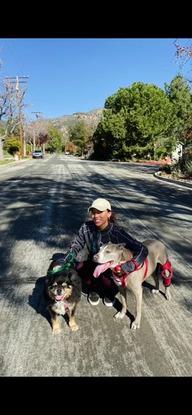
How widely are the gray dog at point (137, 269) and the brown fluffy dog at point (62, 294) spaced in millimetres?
285

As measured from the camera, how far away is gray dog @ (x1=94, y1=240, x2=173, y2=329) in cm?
411

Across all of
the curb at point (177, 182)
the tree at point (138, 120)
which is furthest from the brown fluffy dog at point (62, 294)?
the tree at point (138, 120)

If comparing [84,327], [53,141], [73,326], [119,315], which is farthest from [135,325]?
[53,141]

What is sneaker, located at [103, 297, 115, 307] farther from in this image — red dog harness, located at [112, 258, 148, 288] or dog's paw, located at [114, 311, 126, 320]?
red dog harness, located at [112, 258, 148, 288]

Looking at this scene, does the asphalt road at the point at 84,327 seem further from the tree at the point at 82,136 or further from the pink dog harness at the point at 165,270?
the tree at the point at 82,136

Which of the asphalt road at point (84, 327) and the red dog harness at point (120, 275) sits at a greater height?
the red dog harness at point (120, 275)

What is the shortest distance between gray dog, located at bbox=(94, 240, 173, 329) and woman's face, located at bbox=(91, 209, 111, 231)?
1.22ft

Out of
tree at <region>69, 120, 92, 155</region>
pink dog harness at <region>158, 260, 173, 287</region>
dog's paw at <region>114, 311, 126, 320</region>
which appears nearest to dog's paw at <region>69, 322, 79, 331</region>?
dog's paw at <region>114, 311, 126, 320</region>

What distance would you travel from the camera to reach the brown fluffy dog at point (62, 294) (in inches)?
157

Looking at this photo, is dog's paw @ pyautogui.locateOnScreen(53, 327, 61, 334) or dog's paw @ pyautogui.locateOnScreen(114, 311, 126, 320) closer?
dog's paw @ pyautogui.locateOnScreen(53, 327, 61, 334)
